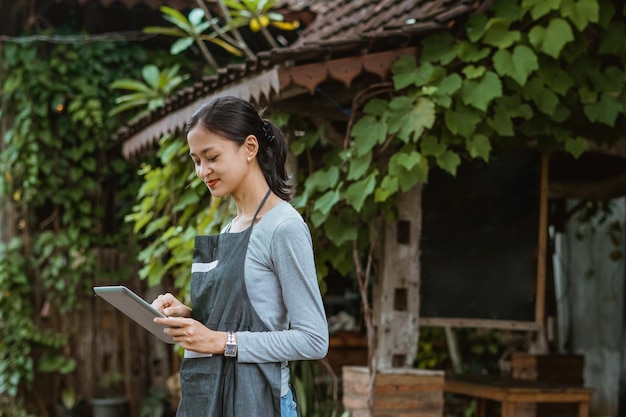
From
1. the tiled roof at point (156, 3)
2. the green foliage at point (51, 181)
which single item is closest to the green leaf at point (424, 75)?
the tiled roof at point (156, 3)

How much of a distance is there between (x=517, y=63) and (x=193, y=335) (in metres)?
3.11

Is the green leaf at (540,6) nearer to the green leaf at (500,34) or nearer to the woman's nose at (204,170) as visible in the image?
the green leaf at (500,34)

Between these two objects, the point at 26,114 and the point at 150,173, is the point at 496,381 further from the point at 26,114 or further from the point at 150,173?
the point at 26,114

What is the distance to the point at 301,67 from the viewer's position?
16.3 feet

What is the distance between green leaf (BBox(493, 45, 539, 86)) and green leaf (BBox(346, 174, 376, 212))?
0.87m

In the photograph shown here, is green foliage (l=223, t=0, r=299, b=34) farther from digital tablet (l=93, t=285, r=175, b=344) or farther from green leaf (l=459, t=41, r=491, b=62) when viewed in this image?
digital tablet (l=93, t=285, r=175, b=344)

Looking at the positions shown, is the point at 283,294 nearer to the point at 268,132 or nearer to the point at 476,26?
the point at 268,132

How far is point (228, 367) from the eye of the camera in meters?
2.51

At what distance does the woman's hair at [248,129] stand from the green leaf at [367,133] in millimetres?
2408

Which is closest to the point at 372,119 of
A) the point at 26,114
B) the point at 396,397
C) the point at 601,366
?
the point at 396,397

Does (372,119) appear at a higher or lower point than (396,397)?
higher

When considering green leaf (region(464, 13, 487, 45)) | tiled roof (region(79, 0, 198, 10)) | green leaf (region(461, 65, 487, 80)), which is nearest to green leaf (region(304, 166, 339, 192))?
green leaf (region(461, 65, 487, 80))

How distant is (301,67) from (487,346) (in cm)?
551

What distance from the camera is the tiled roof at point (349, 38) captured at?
4957mm
